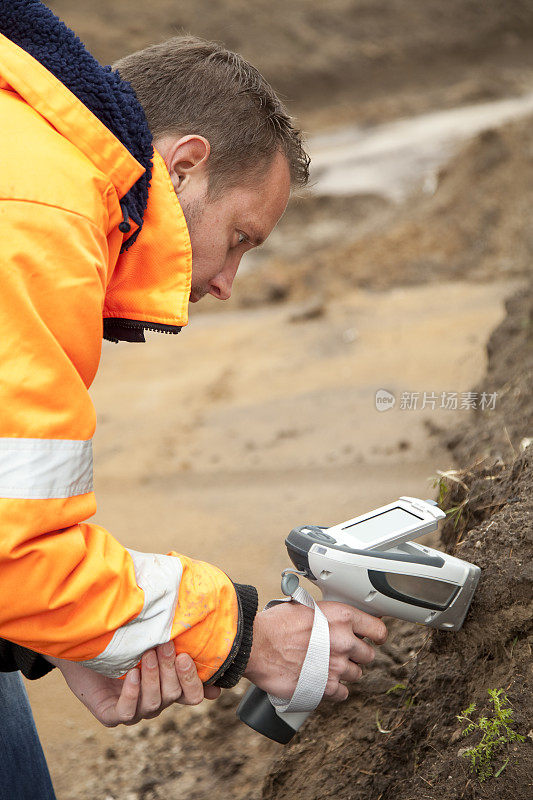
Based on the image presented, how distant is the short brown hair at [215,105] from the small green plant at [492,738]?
1.24 metres

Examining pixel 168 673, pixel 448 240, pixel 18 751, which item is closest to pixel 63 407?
pixel 168 673

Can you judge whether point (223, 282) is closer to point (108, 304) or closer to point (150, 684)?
point (108, 304)

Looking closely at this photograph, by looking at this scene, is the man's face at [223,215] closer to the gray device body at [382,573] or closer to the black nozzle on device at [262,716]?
the gray device body at [382,573]

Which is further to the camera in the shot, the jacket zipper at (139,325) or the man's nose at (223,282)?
the man's nose at (223,282)

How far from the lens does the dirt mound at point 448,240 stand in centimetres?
707

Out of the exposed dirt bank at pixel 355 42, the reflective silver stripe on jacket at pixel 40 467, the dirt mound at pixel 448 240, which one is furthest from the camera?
the exposed dirt bank at pixel 355 42

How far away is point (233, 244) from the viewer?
1794 mm

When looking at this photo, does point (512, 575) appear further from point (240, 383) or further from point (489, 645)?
point (240, 383)

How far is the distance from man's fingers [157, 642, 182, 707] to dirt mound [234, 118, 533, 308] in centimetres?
528

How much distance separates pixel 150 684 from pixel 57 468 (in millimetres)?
515

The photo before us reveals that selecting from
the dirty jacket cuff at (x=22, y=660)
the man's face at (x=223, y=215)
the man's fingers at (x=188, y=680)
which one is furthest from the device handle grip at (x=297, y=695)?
the man's face at (x=223, y=215)

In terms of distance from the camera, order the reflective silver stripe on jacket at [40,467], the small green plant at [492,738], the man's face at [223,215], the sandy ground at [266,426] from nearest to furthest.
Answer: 1. the reflective silver stripe on jacket at [40,467]
2. the small green plant at [492,738]
3. the man's face at [223,215]
4. the sandy ground at [266,426]

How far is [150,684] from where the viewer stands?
1.54 meters

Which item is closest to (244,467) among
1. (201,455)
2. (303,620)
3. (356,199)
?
(201,455)
